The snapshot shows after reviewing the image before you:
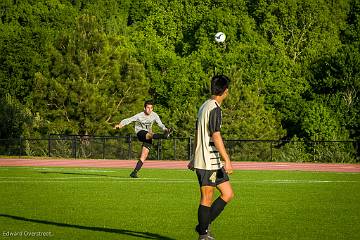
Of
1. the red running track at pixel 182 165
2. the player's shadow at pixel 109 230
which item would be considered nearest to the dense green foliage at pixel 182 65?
the red running track at pixel 182 165

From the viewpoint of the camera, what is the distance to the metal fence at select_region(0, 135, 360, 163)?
5181 cm

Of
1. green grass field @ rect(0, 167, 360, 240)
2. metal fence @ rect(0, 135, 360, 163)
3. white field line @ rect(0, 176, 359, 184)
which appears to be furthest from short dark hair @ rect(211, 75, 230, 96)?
metal fence @ rect(0, 135, 360, 163)

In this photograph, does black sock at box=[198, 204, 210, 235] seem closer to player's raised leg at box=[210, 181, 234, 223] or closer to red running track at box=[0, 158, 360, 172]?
player's raised leg at box=[210, 181, 234, 223]

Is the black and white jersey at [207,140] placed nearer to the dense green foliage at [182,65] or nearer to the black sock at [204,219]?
the black sock at [204,219]

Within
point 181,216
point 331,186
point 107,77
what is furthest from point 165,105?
point 181,216

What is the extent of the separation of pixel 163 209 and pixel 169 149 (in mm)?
37548

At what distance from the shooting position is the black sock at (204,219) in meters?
13.2

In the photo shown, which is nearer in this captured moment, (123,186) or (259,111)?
(123,186)

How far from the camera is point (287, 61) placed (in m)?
94.6

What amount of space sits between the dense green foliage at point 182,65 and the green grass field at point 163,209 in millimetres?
42476

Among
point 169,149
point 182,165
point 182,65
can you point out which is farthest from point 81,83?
point 182,165

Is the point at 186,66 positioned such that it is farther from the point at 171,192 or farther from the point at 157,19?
the point at 171,192

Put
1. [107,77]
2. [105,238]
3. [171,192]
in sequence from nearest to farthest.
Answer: [105,238] < [171,192] < [107,77]

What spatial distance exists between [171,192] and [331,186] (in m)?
5.07
